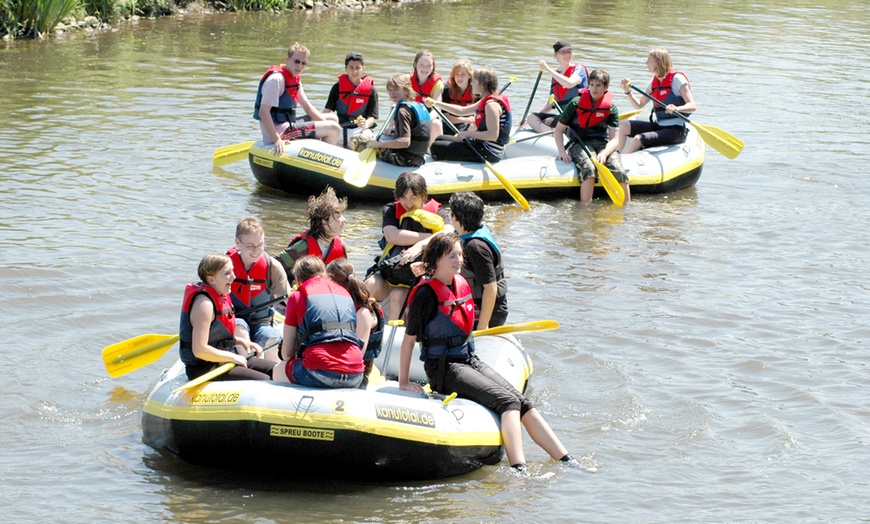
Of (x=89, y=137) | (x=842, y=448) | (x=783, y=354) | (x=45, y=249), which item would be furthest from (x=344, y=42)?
(x=842, y=448)

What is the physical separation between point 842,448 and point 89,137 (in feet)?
29.4

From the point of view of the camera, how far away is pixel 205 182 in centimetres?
1122

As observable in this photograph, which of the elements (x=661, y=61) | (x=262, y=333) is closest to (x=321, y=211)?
(x=262, y=333)

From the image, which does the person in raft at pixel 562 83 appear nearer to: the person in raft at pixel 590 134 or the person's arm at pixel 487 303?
the person in raft at pixel 590 134

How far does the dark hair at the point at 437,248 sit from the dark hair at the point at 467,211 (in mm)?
535

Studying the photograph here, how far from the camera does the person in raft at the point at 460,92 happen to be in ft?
36.7

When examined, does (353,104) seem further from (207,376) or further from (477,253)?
(207,376)

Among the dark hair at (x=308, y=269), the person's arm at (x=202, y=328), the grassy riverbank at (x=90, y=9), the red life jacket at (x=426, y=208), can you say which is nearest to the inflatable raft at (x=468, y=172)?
the red life jacket at (x=426, y=208)

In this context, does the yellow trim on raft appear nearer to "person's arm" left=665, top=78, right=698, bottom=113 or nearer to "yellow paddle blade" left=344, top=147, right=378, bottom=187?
"yellow paddle blade" left=344, top=147, right=378, bottom=187

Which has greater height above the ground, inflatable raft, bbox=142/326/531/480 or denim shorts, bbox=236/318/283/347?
denim shorts, bbox=236/318/283/347

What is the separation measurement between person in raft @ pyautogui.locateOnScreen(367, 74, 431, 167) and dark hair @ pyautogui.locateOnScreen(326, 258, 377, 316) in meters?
4.43

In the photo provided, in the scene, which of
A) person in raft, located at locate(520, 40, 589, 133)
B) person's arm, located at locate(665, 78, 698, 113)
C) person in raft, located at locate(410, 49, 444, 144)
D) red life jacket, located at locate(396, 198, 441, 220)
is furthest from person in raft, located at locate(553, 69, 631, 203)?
red life jacket, located at locate(396, 198, 441, 220)

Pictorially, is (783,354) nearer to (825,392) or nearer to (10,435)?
(825,392)

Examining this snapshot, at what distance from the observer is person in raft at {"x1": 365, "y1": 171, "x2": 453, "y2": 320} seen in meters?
6.96
